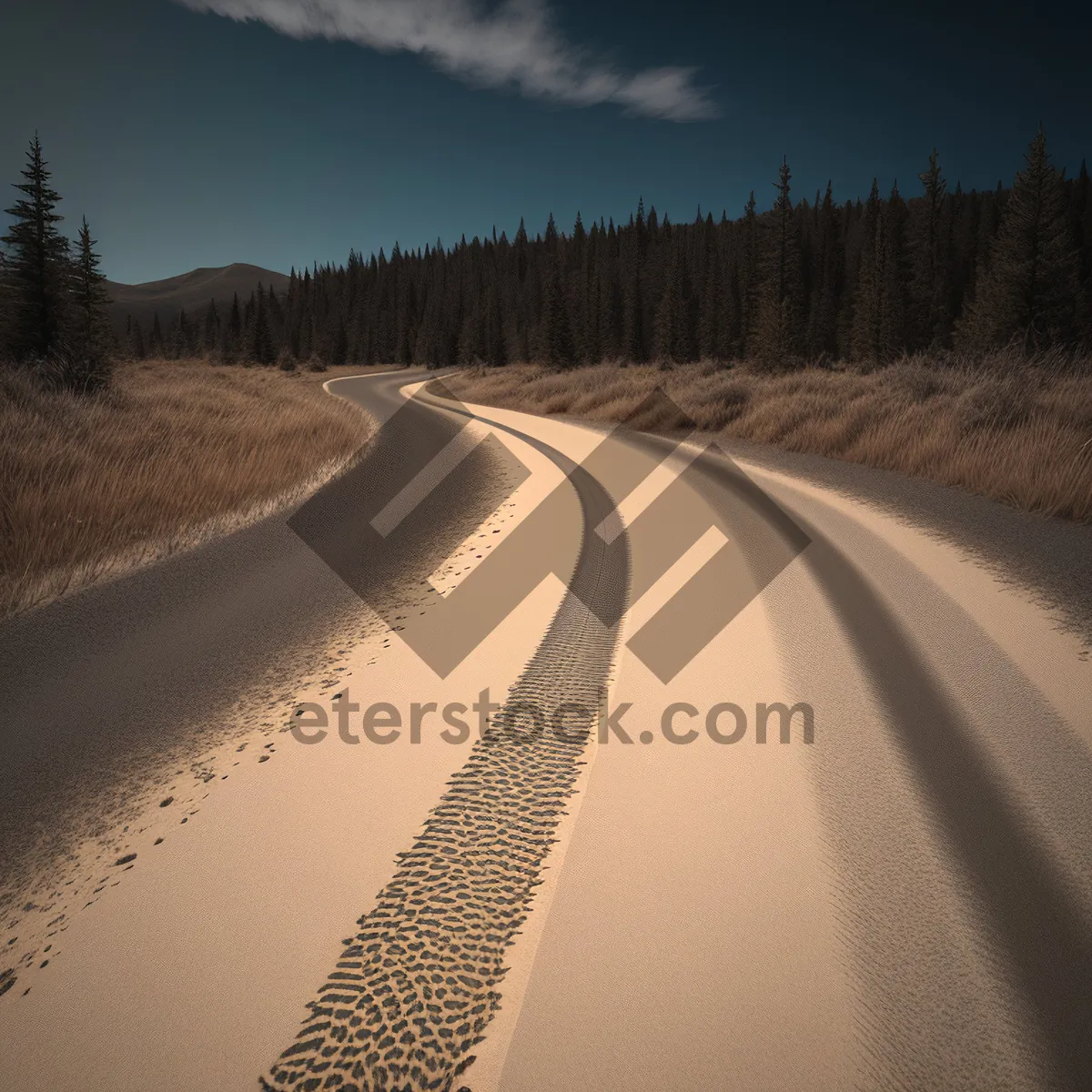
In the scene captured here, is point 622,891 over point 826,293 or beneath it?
beneath

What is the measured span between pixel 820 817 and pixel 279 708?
6.93ft

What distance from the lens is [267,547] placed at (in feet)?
16.9

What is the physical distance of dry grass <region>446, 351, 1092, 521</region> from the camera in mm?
6047

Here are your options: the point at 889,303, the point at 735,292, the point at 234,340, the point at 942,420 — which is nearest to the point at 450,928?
the point at 942,420

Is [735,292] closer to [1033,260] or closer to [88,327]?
[1033,260]

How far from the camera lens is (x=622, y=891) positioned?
1627 millimetres

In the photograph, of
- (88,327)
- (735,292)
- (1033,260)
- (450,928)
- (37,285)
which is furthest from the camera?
(735,292)

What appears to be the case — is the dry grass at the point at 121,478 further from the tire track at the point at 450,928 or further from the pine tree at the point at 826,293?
the pine tree at the point at 826,293

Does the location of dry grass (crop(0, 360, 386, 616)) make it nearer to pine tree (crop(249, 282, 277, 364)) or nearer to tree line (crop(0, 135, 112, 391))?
tree line (crop(0, 135, 112, 391))

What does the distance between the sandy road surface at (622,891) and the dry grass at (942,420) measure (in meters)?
3.87

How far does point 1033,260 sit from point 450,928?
114 ft

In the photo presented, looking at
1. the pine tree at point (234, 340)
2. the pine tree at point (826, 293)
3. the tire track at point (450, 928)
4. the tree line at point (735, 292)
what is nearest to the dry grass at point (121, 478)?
the tire track at point (450, 928)

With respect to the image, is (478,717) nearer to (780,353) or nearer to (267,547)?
(267,547)

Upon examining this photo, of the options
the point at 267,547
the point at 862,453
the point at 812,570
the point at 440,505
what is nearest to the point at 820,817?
the point at 812,570
